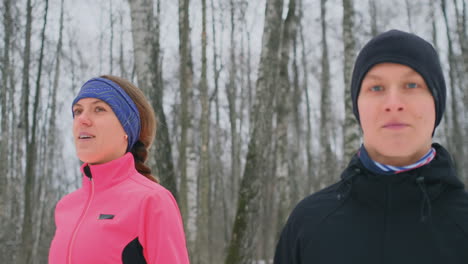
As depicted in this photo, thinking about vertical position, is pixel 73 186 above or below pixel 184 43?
below

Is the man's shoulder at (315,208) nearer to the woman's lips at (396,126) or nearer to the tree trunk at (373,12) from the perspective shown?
the woman's lips at (396,126)

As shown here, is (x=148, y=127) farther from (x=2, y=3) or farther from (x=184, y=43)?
(x=2, y=3)

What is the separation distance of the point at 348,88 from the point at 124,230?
641 centimetres

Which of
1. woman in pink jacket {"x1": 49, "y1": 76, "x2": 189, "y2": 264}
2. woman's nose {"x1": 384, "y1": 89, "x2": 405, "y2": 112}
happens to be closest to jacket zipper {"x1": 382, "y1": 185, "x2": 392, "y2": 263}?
woman's nose {"x1": 384, "y1": 89, "x2": 405, "y2": 112}

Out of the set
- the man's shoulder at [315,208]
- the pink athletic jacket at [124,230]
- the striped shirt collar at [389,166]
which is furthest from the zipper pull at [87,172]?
the striped shirt collar at [389,166]

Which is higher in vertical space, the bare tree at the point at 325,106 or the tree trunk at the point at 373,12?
the tree trunk at the point at 373,12

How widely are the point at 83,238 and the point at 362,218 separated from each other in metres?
1.27

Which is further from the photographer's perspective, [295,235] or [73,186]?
[73,186]

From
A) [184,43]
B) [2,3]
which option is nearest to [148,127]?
[184,43]

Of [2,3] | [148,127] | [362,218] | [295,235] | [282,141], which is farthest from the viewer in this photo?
[2,3]

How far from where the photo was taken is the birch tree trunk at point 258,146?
639 centimetres

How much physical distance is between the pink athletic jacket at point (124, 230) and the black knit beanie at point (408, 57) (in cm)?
103

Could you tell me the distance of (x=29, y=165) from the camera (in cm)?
913

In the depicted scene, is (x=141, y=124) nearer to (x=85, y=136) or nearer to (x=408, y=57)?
(x=85, y=136)
